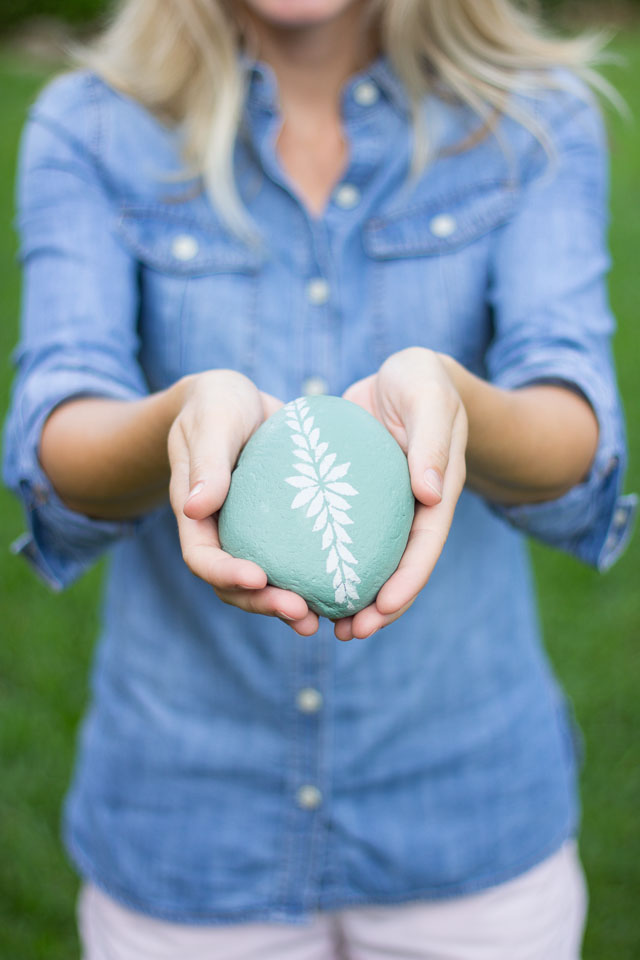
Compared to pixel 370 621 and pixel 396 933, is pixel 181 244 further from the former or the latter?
pixel 396 933

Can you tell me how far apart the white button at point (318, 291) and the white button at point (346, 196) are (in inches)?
7.0

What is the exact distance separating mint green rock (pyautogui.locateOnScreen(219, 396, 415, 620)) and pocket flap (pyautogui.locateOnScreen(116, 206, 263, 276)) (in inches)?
22.2

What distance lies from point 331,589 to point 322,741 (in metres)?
0.62

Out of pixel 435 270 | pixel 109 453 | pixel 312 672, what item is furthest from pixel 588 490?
pixel 109 453

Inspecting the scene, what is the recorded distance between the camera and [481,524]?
7.05 ft

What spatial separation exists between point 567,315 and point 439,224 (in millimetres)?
355

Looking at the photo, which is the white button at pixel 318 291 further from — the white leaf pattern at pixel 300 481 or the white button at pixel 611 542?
the white button at pixel 611 542

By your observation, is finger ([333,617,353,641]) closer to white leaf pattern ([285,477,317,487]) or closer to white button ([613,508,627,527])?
white leaf pattern ([285,477,317,487])

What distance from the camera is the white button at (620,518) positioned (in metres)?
1.98

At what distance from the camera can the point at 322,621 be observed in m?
2.02

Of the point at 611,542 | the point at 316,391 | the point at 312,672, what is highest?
the point at 316,391

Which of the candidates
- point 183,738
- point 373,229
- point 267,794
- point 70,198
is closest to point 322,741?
point 267,794

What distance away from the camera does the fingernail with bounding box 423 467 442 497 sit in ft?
4.56

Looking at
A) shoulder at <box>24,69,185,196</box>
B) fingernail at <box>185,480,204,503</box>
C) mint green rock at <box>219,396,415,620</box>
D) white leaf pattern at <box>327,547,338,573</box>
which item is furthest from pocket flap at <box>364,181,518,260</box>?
fingernail at <box>185,480,204,503</box>
